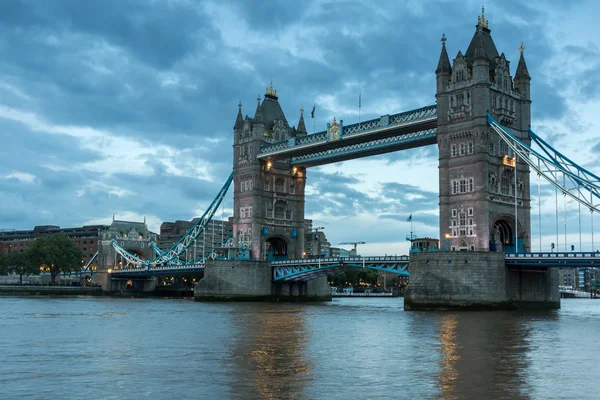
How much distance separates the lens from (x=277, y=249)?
101m

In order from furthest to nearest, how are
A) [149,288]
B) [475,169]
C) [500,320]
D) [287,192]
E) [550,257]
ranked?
[149,288] → [287,192] → [475,169] → [550,257] → [500,320]

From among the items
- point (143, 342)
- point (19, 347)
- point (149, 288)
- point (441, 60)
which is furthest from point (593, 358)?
point (149, 288)

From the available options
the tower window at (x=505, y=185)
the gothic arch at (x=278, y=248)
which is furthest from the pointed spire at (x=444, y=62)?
the gothic arch at (x=278, y=248)

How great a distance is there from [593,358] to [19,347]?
24402 mm

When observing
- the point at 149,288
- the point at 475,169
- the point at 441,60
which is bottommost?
the point at 149,288

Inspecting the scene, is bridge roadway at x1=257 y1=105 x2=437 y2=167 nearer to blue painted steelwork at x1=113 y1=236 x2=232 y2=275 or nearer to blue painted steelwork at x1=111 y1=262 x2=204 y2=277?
blue painted steelwork at x1=113 y1=236 x2=232 y2=275

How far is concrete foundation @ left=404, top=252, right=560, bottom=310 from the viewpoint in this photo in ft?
203

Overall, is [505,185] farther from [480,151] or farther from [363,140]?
[363,140]

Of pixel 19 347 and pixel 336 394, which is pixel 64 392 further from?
pixel 19 347

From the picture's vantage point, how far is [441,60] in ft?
238

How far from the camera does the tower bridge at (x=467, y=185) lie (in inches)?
2468

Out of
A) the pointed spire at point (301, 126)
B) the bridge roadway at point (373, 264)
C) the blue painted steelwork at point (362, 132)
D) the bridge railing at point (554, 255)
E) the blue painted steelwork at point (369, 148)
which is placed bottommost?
the bridge roadway at point (373, 264)

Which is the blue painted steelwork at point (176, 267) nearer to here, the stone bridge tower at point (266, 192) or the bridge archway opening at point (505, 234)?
the stone bridge tower at point (266, 192)

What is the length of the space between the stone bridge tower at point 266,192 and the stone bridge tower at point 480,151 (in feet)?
104
